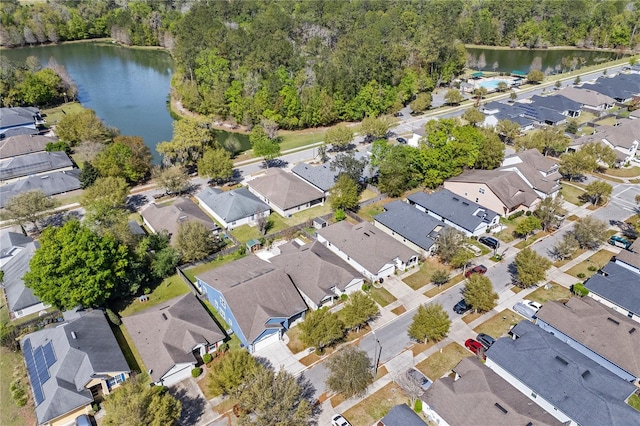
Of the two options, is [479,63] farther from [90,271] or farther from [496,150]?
[90,271]

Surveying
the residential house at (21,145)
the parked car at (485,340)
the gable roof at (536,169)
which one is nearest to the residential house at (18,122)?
the residential house at (21,145)

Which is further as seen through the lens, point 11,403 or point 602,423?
point 11,403

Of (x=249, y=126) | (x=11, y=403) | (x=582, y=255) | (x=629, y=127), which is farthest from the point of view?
(x=249, y=126)

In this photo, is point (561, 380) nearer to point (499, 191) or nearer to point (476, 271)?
point (476, 271)

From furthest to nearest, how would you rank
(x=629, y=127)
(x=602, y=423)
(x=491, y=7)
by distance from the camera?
(x=491, y=7), (x=629, y=127), (x=602, y=423)

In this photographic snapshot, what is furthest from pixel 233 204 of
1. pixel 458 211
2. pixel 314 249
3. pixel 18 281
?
pixel 458 211

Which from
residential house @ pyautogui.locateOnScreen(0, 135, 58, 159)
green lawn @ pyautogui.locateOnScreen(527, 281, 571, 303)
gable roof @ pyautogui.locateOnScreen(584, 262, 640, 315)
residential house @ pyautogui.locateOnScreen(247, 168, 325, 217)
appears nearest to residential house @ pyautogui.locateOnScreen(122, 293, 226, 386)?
residential house @ pyautogui.locateOnScreen(247, 168, 325, 217)

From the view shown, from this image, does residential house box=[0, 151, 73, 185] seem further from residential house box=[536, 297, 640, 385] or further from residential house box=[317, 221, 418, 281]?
residential house box=[536, 297, 640, 385]

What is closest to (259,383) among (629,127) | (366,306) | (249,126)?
(366,306)
